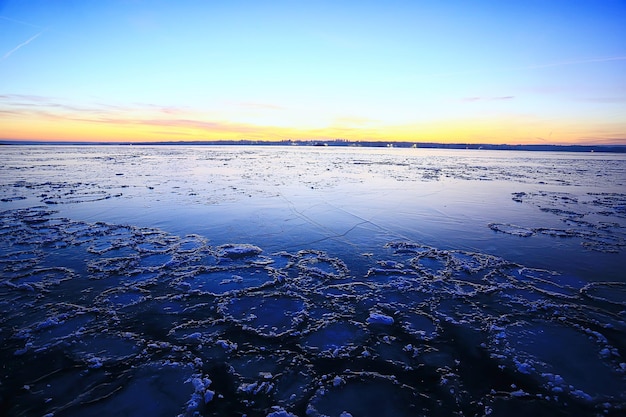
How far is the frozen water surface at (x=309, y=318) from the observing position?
2641mm

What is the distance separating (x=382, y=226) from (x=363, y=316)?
4379mm

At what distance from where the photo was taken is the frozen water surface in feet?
8.66

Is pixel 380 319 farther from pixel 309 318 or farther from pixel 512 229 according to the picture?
pixel 512 229

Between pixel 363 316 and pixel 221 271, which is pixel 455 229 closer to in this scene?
pixel 363 316

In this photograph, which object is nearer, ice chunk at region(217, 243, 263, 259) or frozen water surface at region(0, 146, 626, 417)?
frozen water surface at region(0, 146, 626, 417)

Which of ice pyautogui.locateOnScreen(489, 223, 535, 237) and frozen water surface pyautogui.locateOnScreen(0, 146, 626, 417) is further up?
ice pyautogui.locateOnScreen(489, 223, 535, 237)

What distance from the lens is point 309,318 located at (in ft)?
12.6

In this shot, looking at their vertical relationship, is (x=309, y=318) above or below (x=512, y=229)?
below

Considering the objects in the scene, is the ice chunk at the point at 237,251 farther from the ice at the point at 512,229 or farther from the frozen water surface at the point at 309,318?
the ice at the point at 512,229

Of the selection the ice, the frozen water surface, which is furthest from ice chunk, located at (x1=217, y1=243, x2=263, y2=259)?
the ice

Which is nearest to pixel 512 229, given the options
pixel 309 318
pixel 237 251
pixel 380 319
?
pixel 380 319

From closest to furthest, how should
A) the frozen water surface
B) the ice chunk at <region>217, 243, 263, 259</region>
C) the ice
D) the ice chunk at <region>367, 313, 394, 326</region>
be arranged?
1. the frozen water surface
2. the ice chunk at <region>367, 313, 394, 326</region>
3. the ice chunk at <region>217, 243, 263, 259</region>
4. the ice

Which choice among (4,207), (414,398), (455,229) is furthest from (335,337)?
(4,207)

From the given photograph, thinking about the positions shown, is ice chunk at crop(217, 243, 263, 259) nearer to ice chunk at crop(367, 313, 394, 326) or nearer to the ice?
ice chunk at crop(367, 313, 394, 326)
